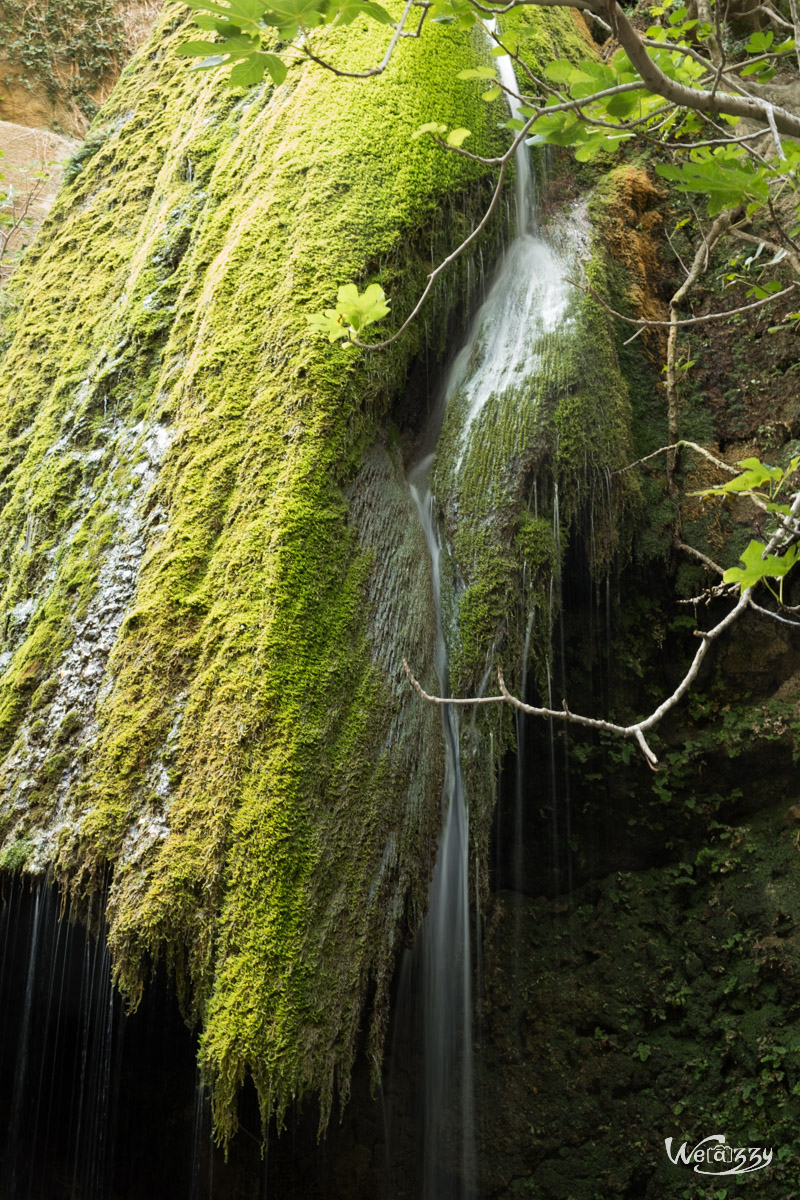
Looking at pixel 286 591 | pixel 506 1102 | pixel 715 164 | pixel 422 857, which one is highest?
pixel 715 164

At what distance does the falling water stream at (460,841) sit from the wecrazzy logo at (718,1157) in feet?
3.56

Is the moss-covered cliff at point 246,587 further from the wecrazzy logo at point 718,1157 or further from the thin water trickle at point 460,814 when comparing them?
the wecrazzy logo at point 718,1157

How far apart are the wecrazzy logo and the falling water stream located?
1.08 m

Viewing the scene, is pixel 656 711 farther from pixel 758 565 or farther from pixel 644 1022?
pixel 644 1022

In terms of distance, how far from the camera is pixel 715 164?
2188 mm

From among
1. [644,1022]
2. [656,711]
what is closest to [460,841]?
[656,711]

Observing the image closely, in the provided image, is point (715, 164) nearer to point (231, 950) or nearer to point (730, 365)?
point (231, 950)

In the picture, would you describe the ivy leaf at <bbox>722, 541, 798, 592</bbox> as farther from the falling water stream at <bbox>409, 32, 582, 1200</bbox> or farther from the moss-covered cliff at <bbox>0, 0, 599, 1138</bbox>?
the falling water stream at <bbox>409, 32, 582, 1200</bbox>

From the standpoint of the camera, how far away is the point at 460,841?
3732 mm

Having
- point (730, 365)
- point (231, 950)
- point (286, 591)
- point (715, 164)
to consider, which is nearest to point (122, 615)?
point (286, 591)

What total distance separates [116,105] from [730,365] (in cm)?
485

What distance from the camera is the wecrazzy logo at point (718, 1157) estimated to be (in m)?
4.25

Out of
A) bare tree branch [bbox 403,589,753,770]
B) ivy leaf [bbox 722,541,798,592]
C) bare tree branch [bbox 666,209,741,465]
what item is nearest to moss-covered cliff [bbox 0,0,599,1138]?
bare tree branch [bbox 403,589,753,770]

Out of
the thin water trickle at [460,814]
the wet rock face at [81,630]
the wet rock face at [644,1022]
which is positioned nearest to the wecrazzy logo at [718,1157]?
the wet rock face at [644,1022]
